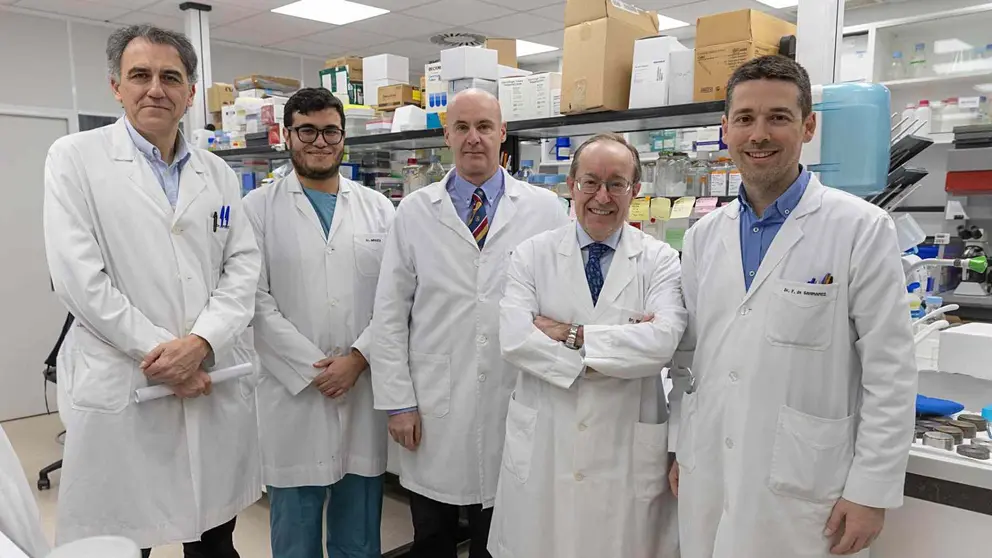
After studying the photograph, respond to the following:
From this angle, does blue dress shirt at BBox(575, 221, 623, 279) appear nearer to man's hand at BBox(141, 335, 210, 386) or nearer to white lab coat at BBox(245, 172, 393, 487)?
white lab coat at BBox(245, 172, 393, 487)

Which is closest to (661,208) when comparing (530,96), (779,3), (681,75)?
(681,75)

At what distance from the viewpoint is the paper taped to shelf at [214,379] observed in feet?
5.38

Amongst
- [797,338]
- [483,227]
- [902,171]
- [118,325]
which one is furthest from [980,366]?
[118,325]

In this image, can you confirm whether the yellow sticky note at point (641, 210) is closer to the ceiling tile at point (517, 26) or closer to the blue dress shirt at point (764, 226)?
the blue dress shirt at point (764, 226)

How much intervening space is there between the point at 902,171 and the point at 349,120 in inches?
96.8

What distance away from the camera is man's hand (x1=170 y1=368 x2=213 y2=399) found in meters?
1.69

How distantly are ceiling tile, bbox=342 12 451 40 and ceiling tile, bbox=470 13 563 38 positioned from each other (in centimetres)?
34

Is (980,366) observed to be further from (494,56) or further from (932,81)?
(932,81)

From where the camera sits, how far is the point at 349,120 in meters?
3.48

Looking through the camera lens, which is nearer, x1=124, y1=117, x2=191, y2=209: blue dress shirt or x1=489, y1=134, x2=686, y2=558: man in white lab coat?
x1=489, y1=134, x2=686, y2=558: man in white lab coat

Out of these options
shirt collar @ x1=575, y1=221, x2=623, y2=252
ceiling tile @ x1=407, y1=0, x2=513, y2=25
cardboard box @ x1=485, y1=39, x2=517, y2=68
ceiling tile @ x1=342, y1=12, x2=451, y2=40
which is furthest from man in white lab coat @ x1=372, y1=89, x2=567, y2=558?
ceiling tile @ x1=342, y1=12, x2=451, y2=40

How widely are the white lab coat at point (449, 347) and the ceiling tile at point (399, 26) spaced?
373 cm

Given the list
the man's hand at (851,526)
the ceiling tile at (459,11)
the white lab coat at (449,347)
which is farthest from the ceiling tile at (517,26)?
the man's hand at (851,526)

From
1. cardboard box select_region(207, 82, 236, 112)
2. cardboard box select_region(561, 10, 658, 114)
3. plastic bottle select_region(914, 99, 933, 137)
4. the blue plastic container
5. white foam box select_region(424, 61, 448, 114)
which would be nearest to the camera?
the blue plastic container
